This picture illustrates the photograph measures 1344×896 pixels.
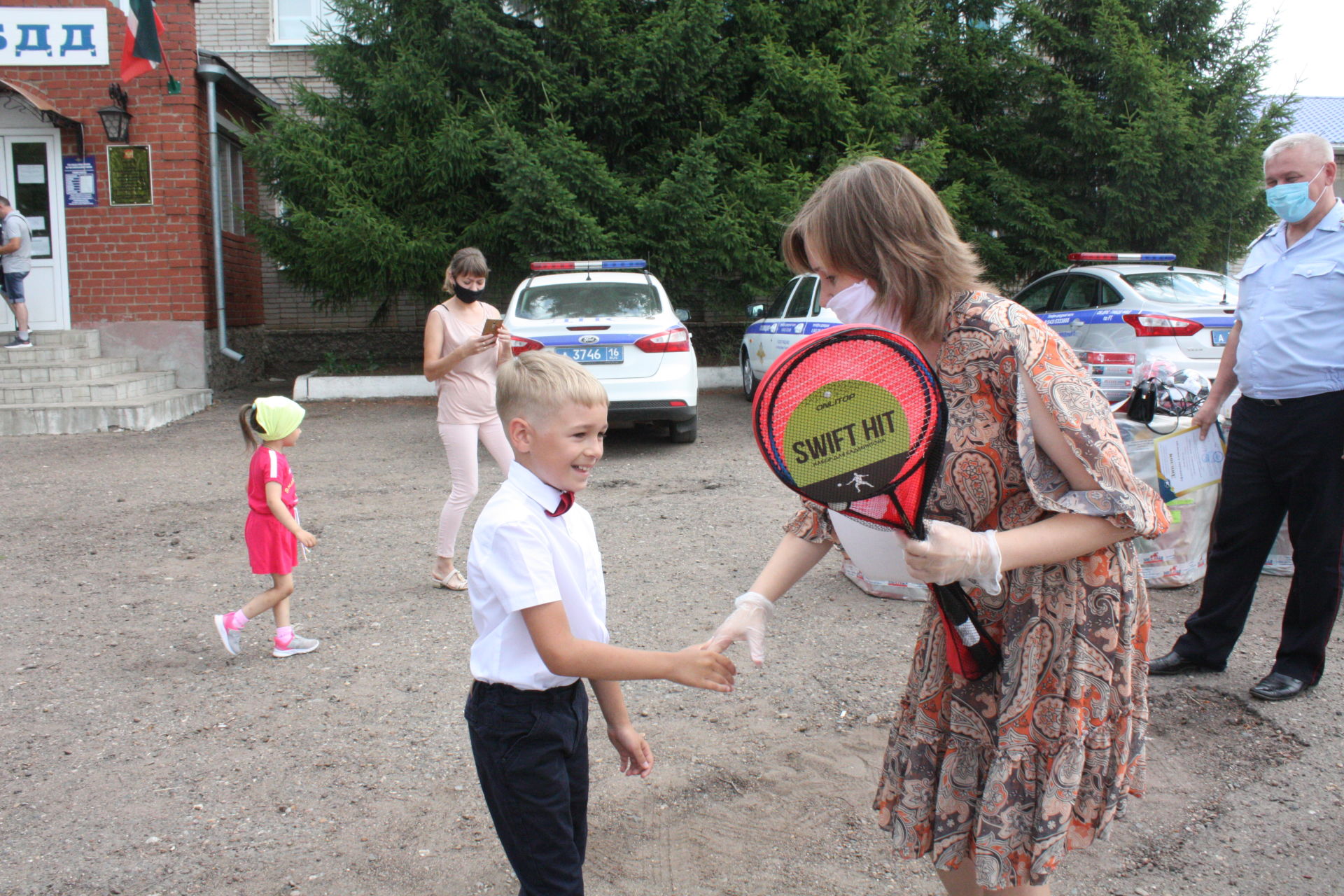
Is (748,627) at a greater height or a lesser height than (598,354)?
lesser

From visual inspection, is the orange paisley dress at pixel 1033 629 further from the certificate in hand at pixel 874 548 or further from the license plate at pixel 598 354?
the license plate at pixel 598 354

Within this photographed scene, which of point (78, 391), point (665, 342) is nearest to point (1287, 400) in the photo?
point (665, 342)

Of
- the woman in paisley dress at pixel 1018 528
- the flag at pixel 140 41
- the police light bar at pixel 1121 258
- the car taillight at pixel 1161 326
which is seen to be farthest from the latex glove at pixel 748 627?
the flag at pixel 140 41

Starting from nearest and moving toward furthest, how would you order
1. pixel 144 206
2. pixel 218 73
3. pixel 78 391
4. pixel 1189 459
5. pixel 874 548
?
pixel 874 548, pixel 1189 459, pixel 78 391, pixel 144 206, pixel 218 73

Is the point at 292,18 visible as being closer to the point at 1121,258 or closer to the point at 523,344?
the point at 523,344

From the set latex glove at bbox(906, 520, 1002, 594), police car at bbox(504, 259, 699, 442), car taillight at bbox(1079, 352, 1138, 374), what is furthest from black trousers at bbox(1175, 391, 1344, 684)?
police car at bbox(504, 259, 699, 442)

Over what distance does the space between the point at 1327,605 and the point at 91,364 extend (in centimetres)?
1265

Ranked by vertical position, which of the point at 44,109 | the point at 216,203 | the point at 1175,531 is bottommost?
the point at 1175,531

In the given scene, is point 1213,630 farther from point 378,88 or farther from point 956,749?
point 378,88

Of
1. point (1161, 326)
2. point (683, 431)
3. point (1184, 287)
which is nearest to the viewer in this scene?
point (1161, 326)

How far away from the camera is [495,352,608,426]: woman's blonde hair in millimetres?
1910

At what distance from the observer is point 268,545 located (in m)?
4.28

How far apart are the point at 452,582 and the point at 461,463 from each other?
65 cm

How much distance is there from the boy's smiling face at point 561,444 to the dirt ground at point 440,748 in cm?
135
